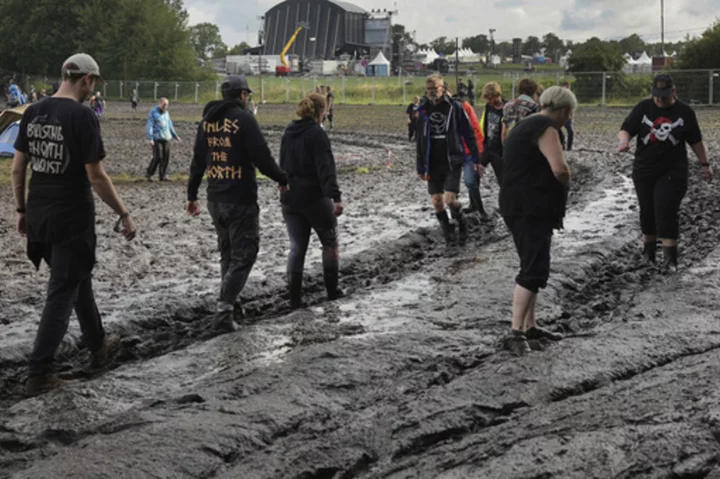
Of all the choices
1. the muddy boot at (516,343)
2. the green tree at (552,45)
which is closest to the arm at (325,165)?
the muddy boot at (516,343)

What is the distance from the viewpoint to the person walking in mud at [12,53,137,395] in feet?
20.8

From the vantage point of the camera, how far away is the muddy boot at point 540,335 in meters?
7.17

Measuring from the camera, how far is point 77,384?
6.36 metres

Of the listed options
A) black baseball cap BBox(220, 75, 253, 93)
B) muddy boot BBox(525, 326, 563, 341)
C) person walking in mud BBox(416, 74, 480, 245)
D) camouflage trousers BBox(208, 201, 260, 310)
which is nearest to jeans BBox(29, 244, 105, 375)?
camouflage trousers BBox(208, 201, 260, 310)

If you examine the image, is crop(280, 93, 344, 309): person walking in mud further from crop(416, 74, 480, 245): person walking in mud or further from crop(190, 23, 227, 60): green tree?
crop(190, 23, 227, 60): green tree

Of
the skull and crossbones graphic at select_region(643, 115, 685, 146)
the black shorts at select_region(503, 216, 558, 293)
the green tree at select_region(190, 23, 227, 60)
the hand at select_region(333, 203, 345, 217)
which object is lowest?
the black shorts at select_region(503, 216, 558, 293)

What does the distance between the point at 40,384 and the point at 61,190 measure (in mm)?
1236

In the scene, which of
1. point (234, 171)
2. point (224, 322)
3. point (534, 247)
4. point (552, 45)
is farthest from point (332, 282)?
point (552, 45)

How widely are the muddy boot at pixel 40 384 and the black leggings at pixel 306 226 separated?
2702 mm

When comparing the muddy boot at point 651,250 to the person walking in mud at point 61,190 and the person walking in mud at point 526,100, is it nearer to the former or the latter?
the person walking in mud at point 526,100

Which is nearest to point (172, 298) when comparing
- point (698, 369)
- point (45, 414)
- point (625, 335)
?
point (45, 414)

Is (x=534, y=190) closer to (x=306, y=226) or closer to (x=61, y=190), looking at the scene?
(x=306, y=226)

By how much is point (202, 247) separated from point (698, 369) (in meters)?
6.85

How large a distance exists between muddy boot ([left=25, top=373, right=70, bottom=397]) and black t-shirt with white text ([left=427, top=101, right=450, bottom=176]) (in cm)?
624
